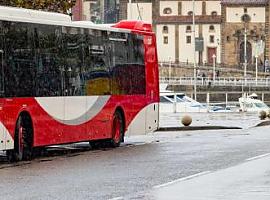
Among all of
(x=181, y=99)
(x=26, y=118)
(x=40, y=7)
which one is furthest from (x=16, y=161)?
(x=181, y=99)

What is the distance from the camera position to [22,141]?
24.4 metres

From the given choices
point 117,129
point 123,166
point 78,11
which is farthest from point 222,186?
point 78,11

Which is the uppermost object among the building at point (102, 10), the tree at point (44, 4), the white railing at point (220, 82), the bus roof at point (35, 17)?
the building at point (102, 10)

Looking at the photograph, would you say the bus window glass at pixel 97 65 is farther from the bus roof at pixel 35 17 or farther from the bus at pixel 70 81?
the bus roof at pixel 35 17

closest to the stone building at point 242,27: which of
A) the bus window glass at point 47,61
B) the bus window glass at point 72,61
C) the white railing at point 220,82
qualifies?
the white railing at point 220,82

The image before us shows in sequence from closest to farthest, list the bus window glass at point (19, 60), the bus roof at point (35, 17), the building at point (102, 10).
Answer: the bus window glass at point (19, 60), the bus roof at point (35, 17), the building at point (102, 10)

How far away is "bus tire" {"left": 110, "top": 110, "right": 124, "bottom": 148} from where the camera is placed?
29.8 meters

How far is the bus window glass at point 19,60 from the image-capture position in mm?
23656

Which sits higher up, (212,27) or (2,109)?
(212,27)

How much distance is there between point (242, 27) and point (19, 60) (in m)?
144

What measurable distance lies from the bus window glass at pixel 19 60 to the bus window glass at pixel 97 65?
3.29 meters

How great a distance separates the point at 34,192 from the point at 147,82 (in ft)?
50.1

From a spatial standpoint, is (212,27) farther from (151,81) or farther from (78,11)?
(151,81)

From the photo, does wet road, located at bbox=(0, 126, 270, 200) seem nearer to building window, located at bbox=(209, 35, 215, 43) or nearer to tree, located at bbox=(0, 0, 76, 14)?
tree, located at bbox=(0, 0, 76, 14)
